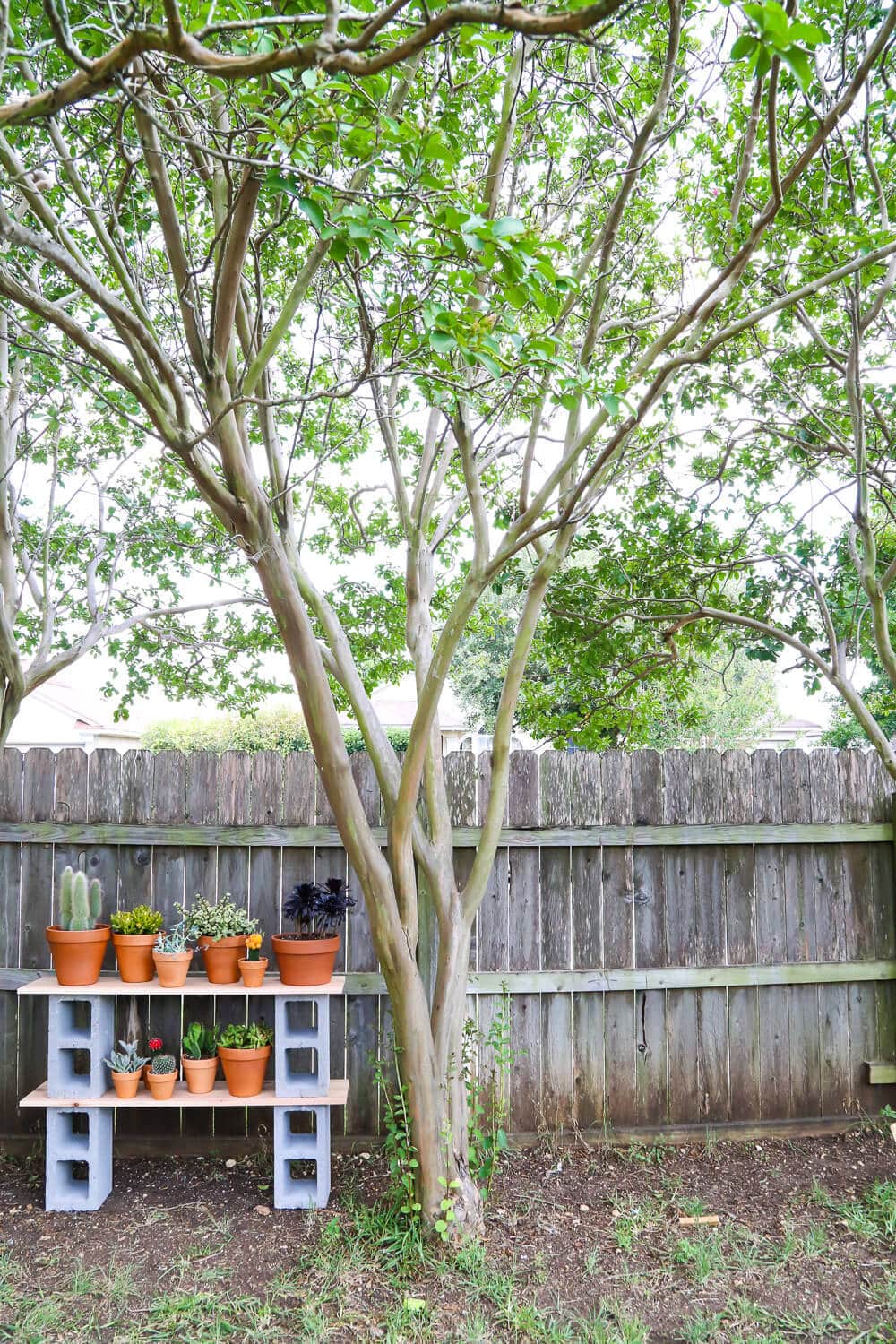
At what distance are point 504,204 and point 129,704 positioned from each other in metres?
4.28

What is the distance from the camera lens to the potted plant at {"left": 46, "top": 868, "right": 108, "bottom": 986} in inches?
140

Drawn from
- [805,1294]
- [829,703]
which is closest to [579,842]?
[805,1294]

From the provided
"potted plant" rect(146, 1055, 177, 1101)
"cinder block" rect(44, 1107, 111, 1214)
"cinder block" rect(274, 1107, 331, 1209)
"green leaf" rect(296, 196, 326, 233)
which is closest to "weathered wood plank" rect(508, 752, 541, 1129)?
"cinder block" rect(274, 1107, 331, 1209)

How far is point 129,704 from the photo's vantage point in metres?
6.62

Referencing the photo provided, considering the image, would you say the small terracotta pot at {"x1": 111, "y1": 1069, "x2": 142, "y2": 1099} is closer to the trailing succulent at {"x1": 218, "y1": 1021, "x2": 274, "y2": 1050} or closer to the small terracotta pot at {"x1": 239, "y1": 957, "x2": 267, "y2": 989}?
the trailing succulent at {"x1": 218, "y1": 1021, "x2": 274, "y2": 1050}

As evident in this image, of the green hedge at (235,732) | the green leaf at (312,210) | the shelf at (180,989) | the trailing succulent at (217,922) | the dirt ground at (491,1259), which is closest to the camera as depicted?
the green leaf at (312,210)

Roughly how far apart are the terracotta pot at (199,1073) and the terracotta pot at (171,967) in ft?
0.97

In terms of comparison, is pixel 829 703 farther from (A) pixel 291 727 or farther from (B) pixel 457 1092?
(B) pixel 457 1092

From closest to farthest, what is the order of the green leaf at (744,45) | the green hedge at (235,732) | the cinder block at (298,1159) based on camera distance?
1. the green leaf at (744,45)
2. the cinder block at (298,1159)
3. the green hedge at (235,732)

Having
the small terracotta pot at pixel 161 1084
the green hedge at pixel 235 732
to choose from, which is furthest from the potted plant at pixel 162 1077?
the green hedge at pixel 235 732

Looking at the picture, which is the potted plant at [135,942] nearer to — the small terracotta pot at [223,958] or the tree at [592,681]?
the small terracotta pot at [223,958]

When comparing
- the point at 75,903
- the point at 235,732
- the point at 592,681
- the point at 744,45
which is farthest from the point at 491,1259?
the point at 235,732

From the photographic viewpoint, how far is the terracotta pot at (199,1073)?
11.7ft

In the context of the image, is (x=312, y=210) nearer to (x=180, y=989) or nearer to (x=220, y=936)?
(x=220, y=936)
